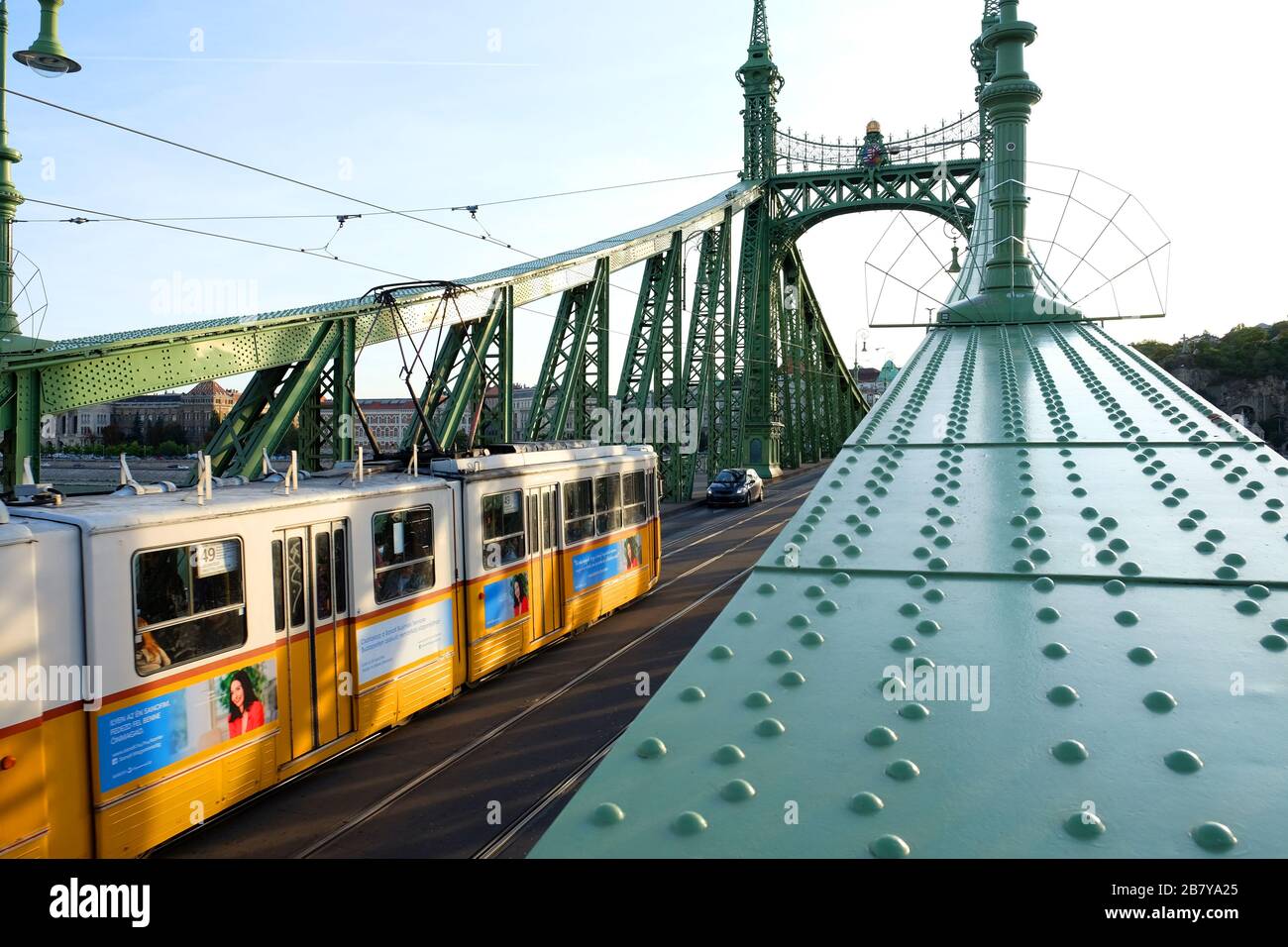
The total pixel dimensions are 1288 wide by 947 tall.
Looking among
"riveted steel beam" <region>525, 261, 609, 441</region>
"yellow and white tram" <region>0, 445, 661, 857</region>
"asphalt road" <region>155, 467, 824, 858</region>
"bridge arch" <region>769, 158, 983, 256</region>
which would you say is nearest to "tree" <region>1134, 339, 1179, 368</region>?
"bridge arch" <region>769, 158, 983, 256</region>

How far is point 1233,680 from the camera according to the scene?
2.00 meters

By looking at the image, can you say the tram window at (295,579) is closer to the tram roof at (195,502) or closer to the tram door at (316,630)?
the tram door at (316,630)

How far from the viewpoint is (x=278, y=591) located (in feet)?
22.6

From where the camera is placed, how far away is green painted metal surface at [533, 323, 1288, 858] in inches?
59.4

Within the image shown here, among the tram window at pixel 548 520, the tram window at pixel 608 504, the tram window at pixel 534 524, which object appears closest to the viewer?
the tram window at pixel 534 524

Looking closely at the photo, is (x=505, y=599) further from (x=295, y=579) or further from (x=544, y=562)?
(x=295, y=579)

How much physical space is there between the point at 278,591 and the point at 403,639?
1.75m

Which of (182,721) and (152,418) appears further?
(152,418)

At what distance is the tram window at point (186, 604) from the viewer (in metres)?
5.72

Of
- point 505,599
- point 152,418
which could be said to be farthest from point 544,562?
point 152,418

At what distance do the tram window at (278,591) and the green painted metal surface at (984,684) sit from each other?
4.91 metres

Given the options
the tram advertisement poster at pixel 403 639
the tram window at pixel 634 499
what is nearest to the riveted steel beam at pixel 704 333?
the tram window at pixel 634 499

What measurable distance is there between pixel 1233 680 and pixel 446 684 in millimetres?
8142
